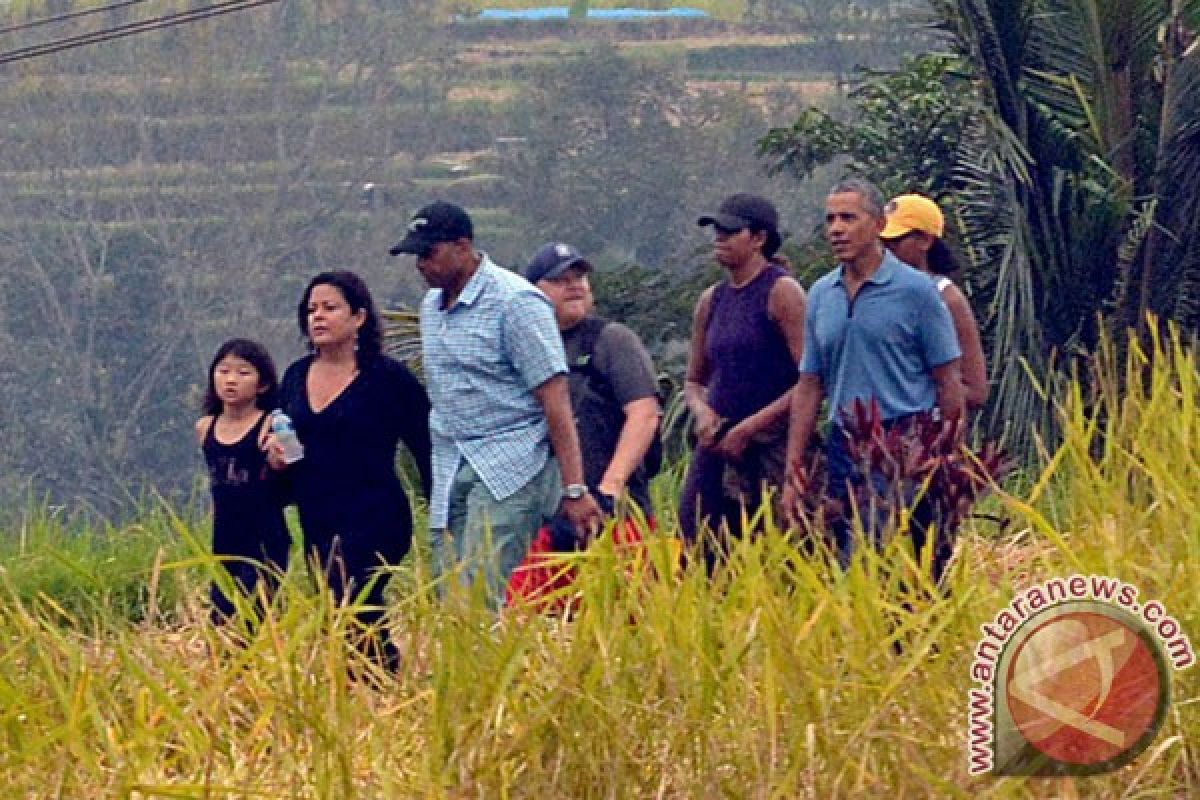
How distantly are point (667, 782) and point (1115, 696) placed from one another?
724 millimetres

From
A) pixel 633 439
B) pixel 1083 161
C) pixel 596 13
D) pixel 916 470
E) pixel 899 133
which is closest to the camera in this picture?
pixel 916 470

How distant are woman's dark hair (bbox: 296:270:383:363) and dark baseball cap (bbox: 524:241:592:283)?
1.54ft

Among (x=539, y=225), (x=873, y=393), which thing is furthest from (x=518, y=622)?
(x=539, y=225)

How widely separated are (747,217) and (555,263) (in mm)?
495

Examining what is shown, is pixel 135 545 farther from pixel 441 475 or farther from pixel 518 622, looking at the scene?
pixel 518 622

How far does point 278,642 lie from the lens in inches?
173

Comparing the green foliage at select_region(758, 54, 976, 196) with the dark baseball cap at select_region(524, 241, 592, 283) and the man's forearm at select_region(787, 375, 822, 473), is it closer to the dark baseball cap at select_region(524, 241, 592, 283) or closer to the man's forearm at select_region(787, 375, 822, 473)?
the dark baseball cap at select_region(524, 241, 592, 283)

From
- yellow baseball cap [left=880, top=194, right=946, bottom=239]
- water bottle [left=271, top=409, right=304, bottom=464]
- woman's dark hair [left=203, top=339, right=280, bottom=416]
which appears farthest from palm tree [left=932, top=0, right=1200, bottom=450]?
water bottle [left=271, top=409, right=304, bottom=464]

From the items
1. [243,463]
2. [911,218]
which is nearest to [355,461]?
[243,463]

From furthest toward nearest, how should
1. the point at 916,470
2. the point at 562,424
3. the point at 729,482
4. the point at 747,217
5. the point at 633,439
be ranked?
1. the point at 729,482
2. the point at 747,217
3. the point at 633,439
4. the point at 562,424
5. the point at 916,470

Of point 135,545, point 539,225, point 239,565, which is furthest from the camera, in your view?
point 539,225

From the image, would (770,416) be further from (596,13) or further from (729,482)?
(596,13)

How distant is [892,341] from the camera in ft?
19.0

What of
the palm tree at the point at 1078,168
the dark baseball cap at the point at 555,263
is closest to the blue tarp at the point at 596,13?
the palm tree at the point at 1078,168
